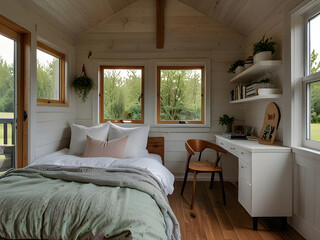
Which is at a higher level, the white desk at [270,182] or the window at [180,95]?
the window at [180,95]

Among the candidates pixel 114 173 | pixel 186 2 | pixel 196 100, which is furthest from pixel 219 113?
pixel 114 173

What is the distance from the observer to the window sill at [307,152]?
5.84 feet

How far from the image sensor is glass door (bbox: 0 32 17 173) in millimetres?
2174

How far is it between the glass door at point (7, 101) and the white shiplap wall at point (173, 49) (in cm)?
130

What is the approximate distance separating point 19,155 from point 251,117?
3.17m

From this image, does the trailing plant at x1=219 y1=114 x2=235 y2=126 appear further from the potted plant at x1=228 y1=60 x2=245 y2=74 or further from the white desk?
the white desk

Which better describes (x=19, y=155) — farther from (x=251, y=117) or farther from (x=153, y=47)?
(x=251, y=117)

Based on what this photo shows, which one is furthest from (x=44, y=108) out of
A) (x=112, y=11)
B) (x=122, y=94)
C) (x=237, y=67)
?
(x=237, y=67)

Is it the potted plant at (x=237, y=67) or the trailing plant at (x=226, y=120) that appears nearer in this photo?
the potted plant at (x=237, y=67)

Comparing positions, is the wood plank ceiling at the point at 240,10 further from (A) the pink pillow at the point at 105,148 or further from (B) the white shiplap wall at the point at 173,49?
(A) the pink pillow at the point at 105,148

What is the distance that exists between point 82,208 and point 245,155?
1692 mm

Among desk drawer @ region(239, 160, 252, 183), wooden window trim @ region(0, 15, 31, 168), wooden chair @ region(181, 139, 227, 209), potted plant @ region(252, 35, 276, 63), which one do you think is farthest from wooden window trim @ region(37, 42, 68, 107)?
potted plant @ region(252, 35, 276, 63)

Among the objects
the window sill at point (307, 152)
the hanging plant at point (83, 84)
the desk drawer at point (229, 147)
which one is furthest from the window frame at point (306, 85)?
the hanging plant at point (83, 84)

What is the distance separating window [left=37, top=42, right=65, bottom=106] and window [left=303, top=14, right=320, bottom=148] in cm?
315
